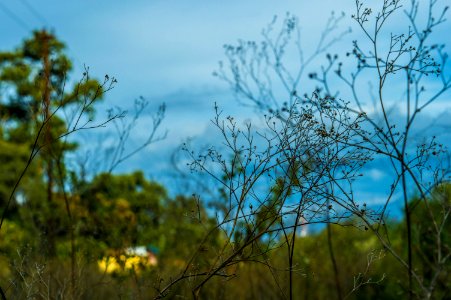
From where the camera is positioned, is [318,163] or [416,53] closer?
[318,163]

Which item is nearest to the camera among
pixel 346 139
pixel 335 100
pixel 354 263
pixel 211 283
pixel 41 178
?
pixel 346 139

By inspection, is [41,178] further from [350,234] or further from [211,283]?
[211,283]

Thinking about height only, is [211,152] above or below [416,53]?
below

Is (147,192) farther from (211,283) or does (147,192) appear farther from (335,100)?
(335,100)

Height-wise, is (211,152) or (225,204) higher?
(225,204)

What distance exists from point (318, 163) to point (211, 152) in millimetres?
611

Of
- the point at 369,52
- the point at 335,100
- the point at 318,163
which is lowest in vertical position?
the point at 318,163

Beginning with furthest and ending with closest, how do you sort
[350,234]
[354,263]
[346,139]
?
[350,234] → [354,263] → [346,139]

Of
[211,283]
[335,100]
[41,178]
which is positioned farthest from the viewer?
[41,178]

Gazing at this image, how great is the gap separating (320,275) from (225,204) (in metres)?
3.29

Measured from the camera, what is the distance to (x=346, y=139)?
3857 mm

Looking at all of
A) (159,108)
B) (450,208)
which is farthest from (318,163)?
(159,108)

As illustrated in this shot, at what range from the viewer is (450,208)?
3986mm

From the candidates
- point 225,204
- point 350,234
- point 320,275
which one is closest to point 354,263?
point 320,275
